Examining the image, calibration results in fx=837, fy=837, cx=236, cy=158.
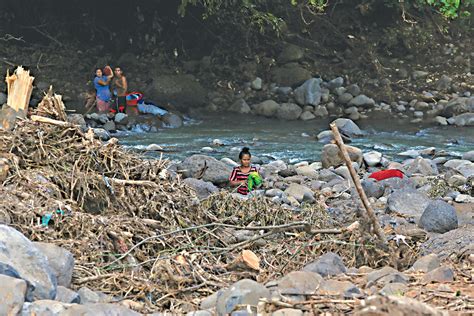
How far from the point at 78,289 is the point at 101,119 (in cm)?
1055

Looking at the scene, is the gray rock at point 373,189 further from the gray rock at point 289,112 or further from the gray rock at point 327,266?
the gray rock at point 289,112

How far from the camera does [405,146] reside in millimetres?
13797

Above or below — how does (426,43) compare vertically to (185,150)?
above

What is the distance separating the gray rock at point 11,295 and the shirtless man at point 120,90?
471 inches

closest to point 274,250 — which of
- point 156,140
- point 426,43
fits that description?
point 156,140

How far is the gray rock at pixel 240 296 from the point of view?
4.11 meters

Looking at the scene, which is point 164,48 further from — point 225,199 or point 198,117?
point 225,199


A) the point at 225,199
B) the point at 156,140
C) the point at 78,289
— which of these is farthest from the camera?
the point at 156,140

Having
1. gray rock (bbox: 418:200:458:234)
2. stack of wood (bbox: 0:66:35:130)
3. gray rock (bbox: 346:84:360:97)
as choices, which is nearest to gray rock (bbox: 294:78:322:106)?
gray rock (bbox: 346:84:360:97)

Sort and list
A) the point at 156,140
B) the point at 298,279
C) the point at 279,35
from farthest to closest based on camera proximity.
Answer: the point at 279,35 → the point at 156,140 → the point at 298,279

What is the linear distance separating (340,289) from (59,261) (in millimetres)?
1593

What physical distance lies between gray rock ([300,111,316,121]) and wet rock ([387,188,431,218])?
739 cm

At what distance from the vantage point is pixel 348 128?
1468cm

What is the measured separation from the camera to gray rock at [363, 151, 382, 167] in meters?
12.0
